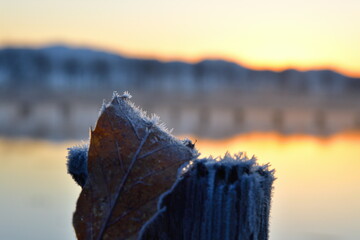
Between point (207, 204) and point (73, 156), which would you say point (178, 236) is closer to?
point (207, 204)

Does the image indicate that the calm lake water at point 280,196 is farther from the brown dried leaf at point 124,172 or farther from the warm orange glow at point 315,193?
the brown dried leaf at point 124,172

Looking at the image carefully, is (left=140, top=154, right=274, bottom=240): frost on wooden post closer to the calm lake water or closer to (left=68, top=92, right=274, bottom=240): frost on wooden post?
(left=68, top=92, right=274, bottom=240): frost on wooden post

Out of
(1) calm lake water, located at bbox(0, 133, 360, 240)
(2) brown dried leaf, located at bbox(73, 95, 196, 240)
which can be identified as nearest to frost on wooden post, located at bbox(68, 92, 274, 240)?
(2) brown dried leaf, located at bbox(73, 95, 196, 240)

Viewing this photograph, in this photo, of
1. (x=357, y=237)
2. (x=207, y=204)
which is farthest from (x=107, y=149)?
(x=357, y=237)

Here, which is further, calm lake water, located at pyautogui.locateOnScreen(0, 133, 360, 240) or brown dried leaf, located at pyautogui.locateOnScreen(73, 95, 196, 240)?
calm lake water, located at pyautogui.locateOnScreen(0, 133, 360, 240)

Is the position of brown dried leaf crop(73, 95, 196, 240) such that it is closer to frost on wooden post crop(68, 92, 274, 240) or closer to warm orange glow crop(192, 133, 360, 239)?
frost on wooden post crop(68, 92, 274, 240)

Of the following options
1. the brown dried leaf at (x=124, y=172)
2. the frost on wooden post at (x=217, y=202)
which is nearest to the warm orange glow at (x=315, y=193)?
the frost on wooden post at (x=217, y=202)

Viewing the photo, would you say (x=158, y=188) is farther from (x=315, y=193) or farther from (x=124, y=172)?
(x=315, y=193)

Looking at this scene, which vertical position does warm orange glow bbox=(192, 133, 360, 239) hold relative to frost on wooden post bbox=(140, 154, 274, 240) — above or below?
above
